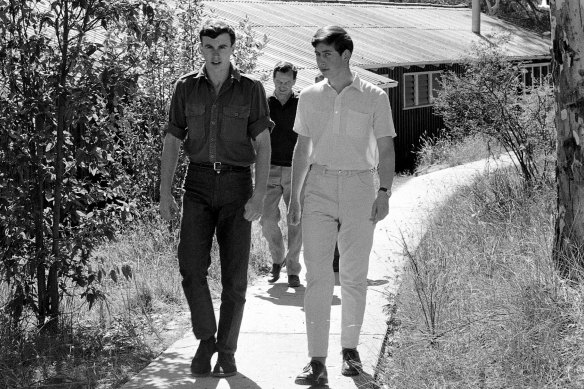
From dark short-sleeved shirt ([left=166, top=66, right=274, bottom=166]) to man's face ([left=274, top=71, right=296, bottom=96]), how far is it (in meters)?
2.47

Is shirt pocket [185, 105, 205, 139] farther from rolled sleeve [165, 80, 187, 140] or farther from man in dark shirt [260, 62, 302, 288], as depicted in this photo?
man in dark shirt [260, 62, 302, 288]

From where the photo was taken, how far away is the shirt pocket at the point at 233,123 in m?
5.96

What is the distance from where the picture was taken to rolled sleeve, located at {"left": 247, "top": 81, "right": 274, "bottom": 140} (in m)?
6.04

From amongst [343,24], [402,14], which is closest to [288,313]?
[343,24]

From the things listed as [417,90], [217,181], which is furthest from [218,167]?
[417,90]

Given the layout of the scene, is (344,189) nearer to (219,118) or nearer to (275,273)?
(219,118)

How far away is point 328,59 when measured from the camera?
5801 mm

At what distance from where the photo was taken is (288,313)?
7578 mm

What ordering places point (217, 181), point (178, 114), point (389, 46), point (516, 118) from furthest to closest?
point (389, 46)
point (516, 118)
point (178, 114)
point (217, 181)

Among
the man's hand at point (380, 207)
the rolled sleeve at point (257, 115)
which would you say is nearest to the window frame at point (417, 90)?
the rolled sleeve at point (257, 115)

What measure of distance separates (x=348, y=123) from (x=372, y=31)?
2336 centimetres

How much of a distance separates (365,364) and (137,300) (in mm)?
2597

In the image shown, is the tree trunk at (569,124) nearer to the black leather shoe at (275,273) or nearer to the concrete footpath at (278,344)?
the concrete footpath at (278,344)

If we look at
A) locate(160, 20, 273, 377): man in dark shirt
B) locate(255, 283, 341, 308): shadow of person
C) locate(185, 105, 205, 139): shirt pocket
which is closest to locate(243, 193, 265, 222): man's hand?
locate(160, 20, 273, 377): man in dark shirt
